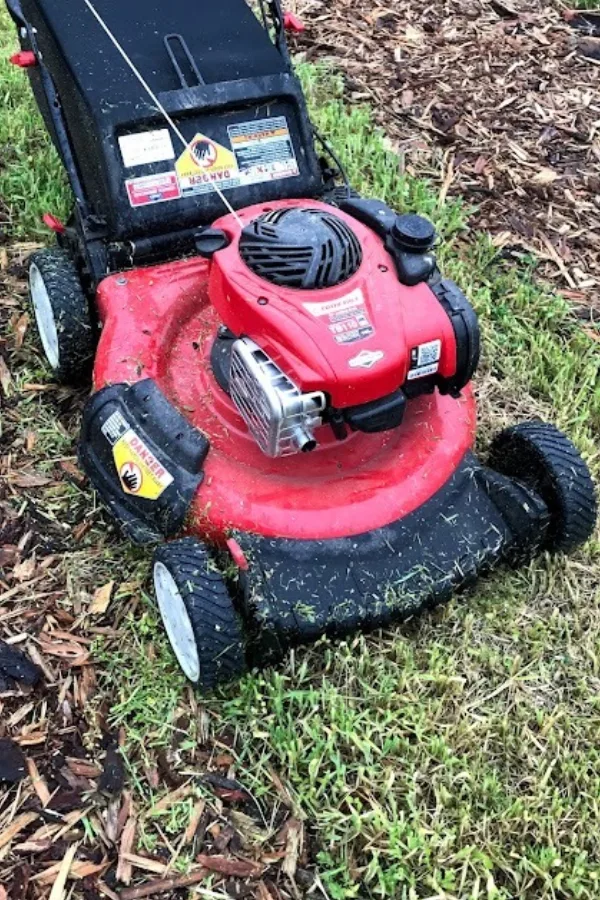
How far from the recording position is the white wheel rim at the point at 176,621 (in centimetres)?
199

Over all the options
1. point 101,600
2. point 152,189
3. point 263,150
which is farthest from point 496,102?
point 101,600

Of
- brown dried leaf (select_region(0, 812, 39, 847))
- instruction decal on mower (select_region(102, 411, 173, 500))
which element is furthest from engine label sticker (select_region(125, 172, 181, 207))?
brown dried leaf (select_region(0, 812, 39, 847))

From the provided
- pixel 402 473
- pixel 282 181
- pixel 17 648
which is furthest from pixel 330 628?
pixel 282 181

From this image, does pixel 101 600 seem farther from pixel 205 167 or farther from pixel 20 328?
pixel 205 167

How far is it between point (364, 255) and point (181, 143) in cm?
69

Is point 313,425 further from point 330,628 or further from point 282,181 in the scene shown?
point 282,181

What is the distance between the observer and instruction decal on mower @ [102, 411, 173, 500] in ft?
7.04

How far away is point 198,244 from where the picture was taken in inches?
83.4

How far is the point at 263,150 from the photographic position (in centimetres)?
258

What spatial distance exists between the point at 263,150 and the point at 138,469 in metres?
0.92

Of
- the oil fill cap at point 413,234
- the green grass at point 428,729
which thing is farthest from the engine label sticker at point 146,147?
the green grass at point 428,729

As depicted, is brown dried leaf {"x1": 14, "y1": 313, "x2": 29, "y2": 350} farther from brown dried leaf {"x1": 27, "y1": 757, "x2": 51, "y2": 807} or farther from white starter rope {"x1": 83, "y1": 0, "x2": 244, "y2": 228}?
brown dried leaf {"x1": 27, "y1": 757, "x2": 51, "y2": 807}

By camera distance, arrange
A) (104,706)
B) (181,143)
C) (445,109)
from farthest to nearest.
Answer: (445,109) < (181,143) < (104,706)

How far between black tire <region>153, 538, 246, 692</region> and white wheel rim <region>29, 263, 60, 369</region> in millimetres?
786
